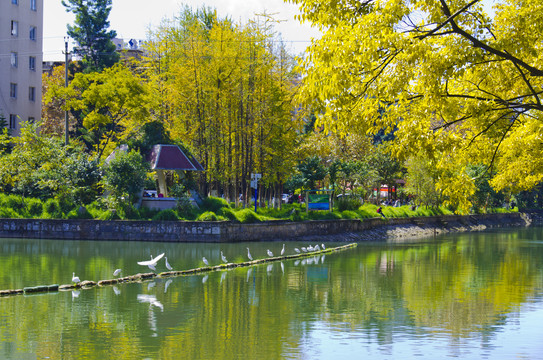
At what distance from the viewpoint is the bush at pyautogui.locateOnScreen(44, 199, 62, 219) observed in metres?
42.4

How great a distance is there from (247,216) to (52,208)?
1218 cm

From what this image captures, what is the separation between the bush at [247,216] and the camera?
4216 cm

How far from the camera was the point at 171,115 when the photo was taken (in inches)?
2084

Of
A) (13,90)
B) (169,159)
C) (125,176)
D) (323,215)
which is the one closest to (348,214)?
(323,215)

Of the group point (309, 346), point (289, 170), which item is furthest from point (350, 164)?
point (309, 346)

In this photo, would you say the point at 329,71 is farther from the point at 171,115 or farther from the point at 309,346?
the point at 171,115

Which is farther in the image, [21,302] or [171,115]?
[171,115]

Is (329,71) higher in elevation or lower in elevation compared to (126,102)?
lower

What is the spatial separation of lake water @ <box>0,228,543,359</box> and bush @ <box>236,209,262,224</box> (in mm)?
10575

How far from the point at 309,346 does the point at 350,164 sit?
42.5 m

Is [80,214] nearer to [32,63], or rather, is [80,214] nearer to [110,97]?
[110,97]

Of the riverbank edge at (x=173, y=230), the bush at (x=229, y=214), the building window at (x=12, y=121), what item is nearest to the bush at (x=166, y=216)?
the riverbank edge at (x=173, y=230)

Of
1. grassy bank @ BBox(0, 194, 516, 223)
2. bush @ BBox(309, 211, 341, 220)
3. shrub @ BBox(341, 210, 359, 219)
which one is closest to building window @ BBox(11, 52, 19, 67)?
grassy bank @ BBox(0, 194, 516, 223)

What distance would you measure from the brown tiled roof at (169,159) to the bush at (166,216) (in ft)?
11.2
